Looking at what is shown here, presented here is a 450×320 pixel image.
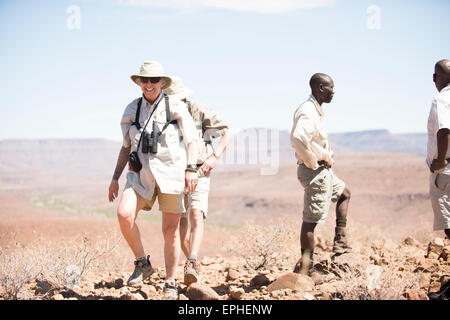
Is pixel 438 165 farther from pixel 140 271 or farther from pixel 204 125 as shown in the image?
pixel 140 271

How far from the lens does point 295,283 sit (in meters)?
4.71

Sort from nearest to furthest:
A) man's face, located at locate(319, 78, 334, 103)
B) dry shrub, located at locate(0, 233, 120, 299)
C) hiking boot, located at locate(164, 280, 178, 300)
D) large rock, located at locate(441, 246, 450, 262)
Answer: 1. hiking boot, located at locate(164, 280, 178, 300)
2. dry shrub, located at locate(0, 233, 120, 299)
3. man's face, located at locate(319, 78, 334, 103)
4. large rock, located at locate(441, 246, 450, 262)

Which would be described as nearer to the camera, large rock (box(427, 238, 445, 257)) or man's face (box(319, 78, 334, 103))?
man's face (box(319, 78, 334, 103))

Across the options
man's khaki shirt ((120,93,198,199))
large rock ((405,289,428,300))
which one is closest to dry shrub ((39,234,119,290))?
man's khaki shirt ((120,93,198,199))

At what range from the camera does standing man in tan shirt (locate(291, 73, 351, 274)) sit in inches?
192

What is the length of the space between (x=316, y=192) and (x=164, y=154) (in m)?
1.47

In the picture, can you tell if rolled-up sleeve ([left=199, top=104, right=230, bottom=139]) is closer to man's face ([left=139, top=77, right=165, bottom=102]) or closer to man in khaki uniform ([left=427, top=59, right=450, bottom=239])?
man's face ([left=139, top=77, right=165, bottom=102])

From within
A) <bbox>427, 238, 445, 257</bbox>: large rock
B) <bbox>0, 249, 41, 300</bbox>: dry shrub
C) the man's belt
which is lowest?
<bbox>427, 238, 445, 257</bbox>: large rock

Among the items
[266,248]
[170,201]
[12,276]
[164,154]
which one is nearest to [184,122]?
[164,154]

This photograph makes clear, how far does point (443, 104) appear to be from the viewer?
4.43m

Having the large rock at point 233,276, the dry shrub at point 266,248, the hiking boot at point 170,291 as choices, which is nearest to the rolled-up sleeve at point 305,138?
the hiking boot at point 170,291

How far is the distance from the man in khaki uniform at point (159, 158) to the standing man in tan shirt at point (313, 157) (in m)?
0.98

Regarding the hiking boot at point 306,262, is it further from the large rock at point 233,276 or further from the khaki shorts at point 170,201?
the khaki shorts at point 170,201
